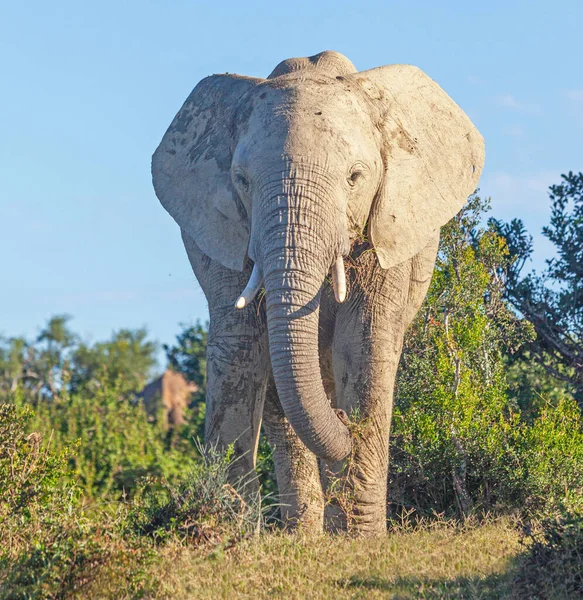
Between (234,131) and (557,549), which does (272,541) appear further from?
(234,131)

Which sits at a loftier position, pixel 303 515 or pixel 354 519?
pixel 303 515

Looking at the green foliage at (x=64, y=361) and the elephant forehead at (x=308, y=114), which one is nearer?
the elephant forehead at (x=308, y=114)

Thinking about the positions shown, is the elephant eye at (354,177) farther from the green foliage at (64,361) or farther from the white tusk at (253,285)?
the green foliage at (64,361)

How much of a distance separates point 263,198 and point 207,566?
2264mm

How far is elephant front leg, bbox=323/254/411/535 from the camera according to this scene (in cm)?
761

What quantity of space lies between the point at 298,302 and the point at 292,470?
107 inches

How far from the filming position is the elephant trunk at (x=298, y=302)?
6.79 m

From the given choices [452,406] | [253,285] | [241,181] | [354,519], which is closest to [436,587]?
[354,519]

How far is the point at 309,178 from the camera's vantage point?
6.93 metres

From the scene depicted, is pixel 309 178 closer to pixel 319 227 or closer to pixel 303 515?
pixel 319 227

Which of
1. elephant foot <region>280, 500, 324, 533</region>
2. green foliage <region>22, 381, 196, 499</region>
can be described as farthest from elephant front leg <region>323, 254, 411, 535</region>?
green foliage <region>22, 381, 196, 499</region>

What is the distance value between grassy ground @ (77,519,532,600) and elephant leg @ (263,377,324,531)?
1.91 m

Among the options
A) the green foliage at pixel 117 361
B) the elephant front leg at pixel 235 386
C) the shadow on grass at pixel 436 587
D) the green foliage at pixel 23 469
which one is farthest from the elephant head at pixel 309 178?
the green foliage at pixel 117 361

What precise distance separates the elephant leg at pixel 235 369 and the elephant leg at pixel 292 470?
3.43 feet
